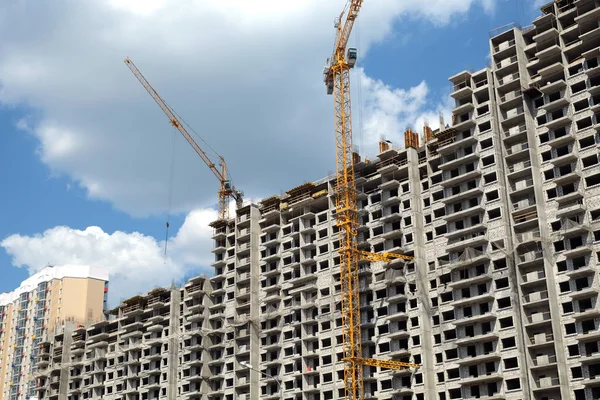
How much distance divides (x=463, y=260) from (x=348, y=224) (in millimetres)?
21442

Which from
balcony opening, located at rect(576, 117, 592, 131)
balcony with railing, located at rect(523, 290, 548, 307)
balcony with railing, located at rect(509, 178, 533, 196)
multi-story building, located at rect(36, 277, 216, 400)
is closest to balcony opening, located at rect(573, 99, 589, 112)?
balcony opening, located at rect(576, 117, 592, 131)

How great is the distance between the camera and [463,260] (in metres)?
116

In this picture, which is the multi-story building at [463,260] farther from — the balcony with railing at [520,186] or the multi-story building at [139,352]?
the multi-story building at [139,352]

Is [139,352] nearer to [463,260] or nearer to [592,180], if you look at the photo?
[463,260]

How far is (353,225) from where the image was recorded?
131 metres

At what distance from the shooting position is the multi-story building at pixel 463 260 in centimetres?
10762

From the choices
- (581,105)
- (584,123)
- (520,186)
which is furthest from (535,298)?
(581,105)

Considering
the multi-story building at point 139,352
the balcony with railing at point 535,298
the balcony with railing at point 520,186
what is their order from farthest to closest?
the multi-story building at point 139,352 < the balcony with railing at point 520,186 < the balcony with railing at point 535,298

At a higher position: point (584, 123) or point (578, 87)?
point (578, 87)

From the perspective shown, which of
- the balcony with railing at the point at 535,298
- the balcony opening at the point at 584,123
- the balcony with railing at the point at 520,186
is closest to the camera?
the balcony with railing at the point at 535,298

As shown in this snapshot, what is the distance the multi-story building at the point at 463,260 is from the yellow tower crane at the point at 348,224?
2459 mm

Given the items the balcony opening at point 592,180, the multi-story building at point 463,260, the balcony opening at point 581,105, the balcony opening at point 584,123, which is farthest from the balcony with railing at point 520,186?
the balcony opening at point 581,105

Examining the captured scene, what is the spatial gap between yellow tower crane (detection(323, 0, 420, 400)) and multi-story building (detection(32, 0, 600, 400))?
2.46 metres

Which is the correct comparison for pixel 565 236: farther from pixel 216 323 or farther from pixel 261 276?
pixel 216 323
